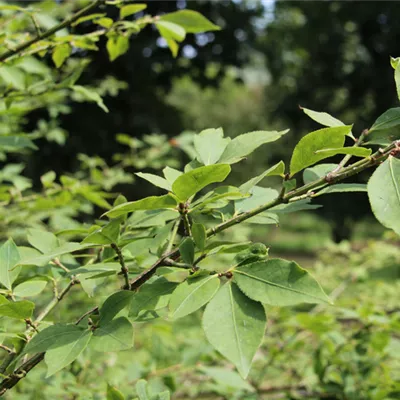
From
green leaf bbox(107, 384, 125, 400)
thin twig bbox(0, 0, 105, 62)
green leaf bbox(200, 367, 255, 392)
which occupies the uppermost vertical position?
thin twig bbox(0, 0, 105, 62)

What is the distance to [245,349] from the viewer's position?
1.84 feet

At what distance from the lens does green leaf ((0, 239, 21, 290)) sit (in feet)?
2.63

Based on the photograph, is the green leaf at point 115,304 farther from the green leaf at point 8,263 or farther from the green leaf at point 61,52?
the green leaf at point 61,52

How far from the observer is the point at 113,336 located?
0.68 meters

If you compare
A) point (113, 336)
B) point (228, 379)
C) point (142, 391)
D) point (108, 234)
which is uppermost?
point (108, 234)

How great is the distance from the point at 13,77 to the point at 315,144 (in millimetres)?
982

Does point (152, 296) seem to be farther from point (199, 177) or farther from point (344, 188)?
point (344, 188)

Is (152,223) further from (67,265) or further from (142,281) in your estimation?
(67,265)

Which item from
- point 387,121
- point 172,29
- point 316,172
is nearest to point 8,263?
point 316,172

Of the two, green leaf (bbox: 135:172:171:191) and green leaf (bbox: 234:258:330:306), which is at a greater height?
green leaf (bbox: 135:172:171:191)

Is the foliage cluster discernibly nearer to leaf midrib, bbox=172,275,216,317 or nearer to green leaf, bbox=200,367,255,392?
leaf midrib, bbox=172,275,216,317

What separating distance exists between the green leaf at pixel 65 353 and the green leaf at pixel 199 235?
183 mm

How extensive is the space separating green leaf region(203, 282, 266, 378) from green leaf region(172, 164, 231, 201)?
0.13 m

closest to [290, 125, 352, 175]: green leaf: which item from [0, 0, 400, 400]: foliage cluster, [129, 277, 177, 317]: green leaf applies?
[0, 0, 400, 400]: foliage cluster
